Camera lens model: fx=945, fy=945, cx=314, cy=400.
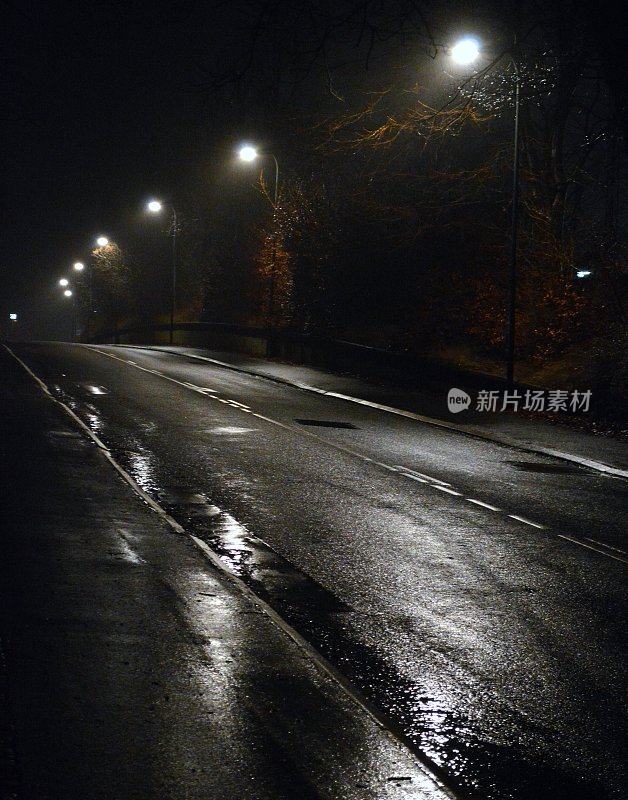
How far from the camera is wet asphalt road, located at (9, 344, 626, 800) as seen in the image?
194 inches

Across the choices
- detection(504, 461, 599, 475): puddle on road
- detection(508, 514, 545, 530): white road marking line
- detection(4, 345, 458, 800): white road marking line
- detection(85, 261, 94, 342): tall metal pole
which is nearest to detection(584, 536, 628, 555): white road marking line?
detection(508, 514, 545, 530): white road marking line

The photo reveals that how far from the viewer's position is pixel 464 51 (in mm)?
16531

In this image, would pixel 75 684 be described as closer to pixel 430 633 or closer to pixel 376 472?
pixel 430 633

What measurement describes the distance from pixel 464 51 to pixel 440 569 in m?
11.4

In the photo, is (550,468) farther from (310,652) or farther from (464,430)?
(310,652)

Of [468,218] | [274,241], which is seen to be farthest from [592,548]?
[274,241]

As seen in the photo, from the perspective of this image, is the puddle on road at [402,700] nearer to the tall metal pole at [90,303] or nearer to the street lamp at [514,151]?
the street lamp at [514,151]

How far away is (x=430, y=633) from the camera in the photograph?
6.46m

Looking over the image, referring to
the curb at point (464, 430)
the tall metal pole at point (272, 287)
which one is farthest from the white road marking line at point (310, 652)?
the tall metal pole at point (272, 287)

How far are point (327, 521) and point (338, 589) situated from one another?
2.43 metres

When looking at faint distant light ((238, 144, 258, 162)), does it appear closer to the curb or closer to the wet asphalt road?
the curb

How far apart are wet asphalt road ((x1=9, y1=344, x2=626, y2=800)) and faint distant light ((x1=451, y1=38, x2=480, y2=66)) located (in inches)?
266

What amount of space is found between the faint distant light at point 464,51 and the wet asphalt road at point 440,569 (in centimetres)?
675

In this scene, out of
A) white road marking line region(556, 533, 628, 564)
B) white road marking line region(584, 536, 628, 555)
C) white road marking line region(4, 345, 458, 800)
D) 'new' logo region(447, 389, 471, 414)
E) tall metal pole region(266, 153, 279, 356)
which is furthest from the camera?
tall metal pole region(266, 153, 279, 356)
